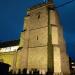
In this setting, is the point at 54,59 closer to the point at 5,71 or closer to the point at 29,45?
the point at 29,45

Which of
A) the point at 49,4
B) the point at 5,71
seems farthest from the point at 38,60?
the point at 5,71

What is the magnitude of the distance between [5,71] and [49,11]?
712 inches

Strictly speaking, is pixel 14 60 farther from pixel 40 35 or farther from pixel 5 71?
pixel 5 71

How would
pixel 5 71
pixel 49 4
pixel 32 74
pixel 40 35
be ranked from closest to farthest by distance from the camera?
pixel 5 71 → pixel 32 74 → pixel 40 35 → pixel 49 4

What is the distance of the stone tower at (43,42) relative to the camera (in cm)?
2512

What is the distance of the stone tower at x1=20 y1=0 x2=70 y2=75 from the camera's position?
82.4 ft

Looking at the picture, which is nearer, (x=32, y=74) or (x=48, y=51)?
(x=32, y=74)

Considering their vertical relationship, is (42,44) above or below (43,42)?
below

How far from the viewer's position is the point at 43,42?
2684cm

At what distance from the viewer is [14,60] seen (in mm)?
28344

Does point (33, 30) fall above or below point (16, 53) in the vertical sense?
above

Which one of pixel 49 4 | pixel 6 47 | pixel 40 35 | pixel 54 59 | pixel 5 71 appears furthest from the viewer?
pixel 6 47

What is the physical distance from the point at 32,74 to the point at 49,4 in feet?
49.2

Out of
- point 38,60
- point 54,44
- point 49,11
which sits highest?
point 49,11
